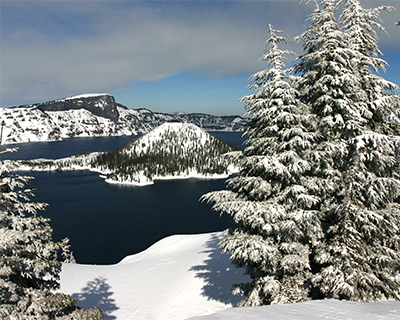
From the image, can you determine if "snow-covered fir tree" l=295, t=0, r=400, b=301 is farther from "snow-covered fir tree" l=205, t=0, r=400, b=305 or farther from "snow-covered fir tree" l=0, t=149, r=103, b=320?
"snow-covered fir tree" l=0, t=149, r=103, b=320

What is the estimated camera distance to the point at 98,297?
75.0 feet

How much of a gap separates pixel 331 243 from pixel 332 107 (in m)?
6.51

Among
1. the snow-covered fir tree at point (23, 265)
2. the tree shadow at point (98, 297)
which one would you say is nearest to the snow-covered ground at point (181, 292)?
the tree shadow at point (98, 297)

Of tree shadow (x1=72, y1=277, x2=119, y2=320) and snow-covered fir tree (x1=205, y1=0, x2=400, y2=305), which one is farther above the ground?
snow-covered fir tree (x1=205, y1=0, x2=400, y2=305)

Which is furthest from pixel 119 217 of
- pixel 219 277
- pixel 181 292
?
pixel 219 277

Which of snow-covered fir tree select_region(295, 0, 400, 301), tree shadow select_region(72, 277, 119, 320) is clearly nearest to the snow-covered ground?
tree shadow select_region(72, 277, 119, 320)

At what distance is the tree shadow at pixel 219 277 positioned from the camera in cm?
1768

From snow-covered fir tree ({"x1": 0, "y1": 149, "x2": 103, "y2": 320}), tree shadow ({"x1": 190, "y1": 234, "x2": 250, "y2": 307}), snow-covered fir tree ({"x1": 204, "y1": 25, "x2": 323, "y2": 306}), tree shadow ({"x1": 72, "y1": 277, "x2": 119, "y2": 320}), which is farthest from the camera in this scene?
tree shadow ({"x1": 72, "y1": 277, "x2": 119, "y2": 320})

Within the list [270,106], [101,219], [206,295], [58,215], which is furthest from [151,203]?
[270,106]

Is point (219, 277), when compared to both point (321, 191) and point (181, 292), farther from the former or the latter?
point (321, 191)

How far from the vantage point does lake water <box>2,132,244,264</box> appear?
5772 centimetres

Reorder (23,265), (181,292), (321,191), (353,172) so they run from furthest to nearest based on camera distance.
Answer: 1. (181,292)
2. (321,191)
3. (353,172)
4. (23,265)

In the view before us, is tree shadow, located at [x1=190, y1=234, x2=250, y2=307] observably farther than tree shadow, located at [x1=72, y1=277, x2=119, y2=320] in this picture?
No

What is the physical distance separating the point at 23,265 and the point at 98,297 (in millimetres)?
17538
